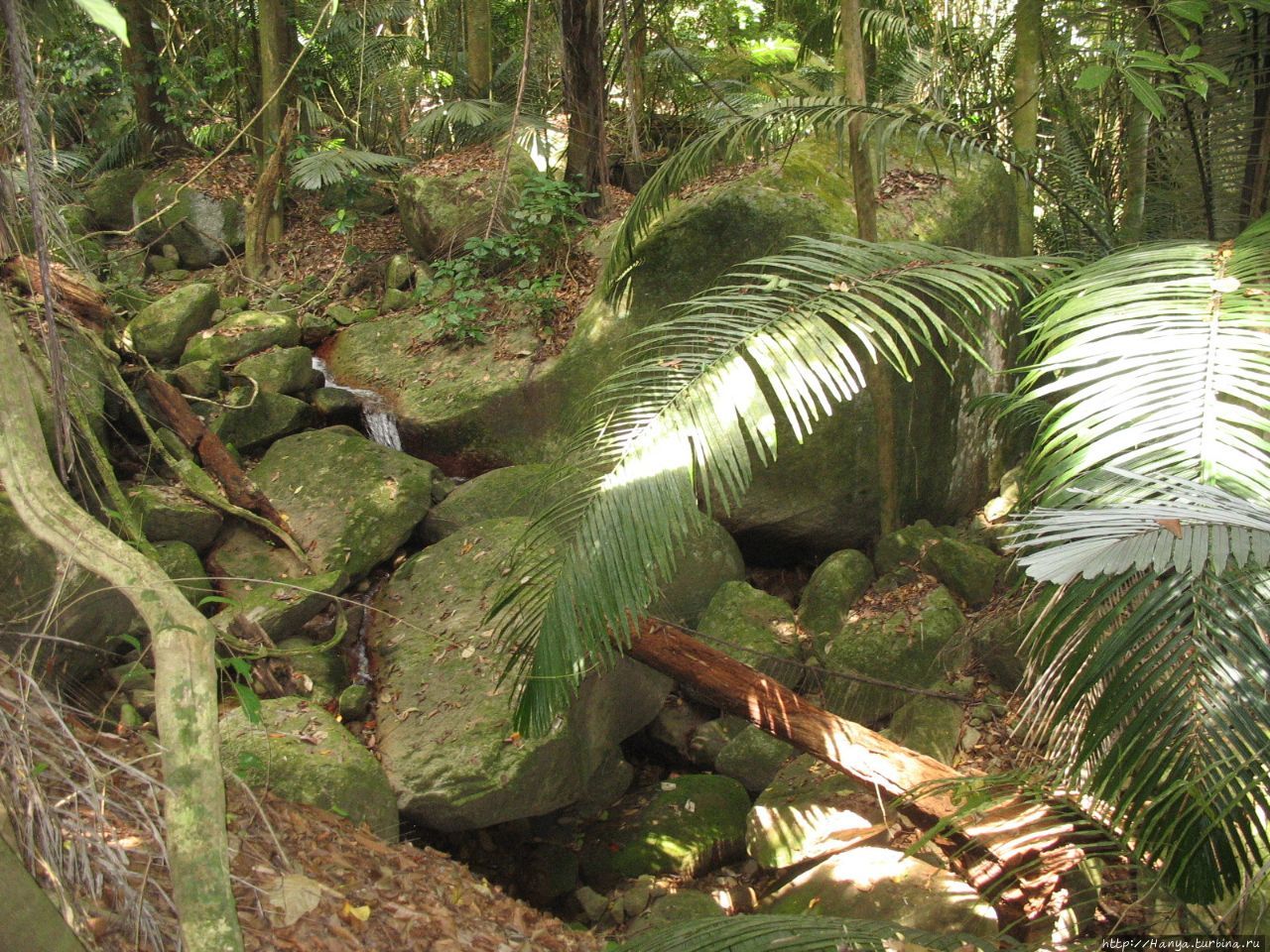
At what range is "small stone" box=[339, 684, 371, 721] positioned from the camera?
15.0ft

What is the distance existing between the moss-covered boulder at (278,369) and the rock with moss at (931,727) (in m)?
4.48

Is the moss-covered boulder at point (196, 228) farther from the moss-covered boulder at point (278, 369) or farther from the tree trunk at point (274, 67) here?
the moss-covered boulder at point (278, 369)

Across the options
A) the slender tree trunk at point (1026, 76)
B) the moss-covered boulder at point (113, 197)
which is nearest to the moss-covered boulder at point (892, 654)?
the slender tree trunk at point (1026, 76)

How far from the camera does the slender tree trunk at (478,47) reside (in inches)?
349

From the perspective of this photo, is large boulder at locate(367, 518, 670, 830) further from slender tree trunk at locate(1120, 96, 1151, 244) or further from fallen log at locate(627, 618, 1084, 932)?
slender tree trunk at locate(1120, 96, 1151, 244)

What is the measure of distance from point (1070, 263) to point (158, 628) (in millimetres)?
3278

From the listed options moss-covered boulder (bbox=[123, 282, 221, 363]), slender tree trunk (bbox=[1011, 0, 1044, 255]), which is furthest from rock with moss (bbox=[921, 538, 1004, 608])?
moss-covered boulder (bbox=[123, 282, 221, 363])

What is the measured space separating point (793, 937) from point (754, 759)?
2.96 meters

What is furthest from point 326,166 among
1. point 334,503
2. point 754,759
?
point 754,759

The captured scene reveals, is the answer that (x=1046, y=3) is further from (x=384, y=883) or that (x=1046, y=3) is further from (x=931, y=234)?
(x=384, y=883)

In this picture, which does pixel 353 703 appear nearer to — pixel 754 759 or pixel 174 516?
pixel 174 516

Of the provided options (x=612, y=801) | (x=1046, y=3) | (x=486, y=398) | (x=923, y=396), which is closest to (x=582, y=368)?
(x=486, y=398)

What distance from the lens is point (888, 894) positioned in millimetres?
3518

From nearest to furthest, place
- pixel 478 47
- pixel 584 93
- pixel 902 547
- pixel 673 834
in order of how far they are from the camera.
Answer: pixel 673 834, pixel 902 547, pixel 584 93, pixel 478 47
